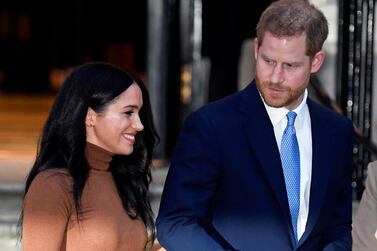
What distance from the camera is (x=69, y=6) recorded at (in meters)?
22.1

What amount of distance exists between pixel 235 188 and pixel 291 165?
7.7 inches

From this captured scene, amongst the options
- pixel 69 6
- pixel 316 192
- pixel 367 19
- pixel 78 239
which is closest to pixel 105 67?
pixel 78 239

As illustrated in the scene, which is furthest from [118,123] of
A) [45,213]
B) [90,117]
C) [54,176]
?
[45,213]

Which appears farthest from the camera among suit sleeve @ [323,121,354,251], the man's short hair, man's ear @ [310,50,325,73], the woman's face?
the woman's face

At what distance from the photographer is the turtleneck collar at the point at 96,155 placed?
336cm

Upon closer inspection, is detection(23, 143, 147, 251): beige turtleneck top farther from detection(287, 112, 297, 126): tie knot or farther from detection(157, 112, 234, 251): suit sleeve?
detection(287, 112, 297, 126): tie knot

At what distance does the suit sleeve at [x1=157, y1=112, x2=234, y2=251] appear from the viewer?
2928mm

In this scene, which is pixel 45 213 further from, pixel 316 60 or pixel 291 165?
pixel 316 60

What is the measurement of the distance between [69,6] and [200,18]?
46.4 ft

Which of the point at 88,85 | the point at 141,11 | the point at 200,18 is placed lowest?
the point at 141,11

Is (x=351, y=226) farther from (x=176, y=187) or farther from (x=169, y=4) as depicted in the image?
(x=169, y=4)

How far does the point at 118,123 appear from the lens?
10.8 ft

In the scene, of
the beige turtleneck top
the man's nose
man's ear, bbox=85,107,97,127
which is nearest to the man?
the man's nose

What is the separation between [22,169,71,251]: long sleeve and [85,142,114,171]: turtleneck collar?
0.20 m
